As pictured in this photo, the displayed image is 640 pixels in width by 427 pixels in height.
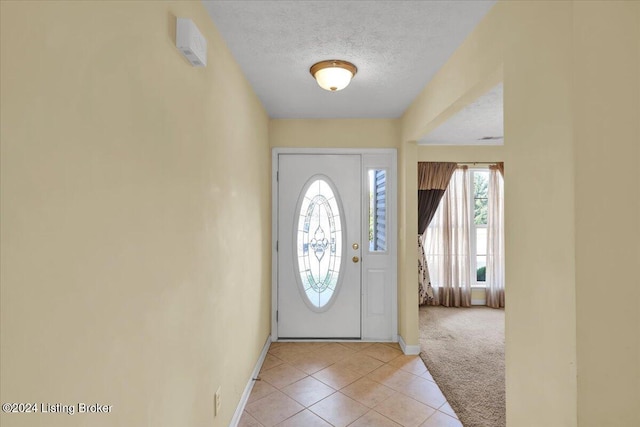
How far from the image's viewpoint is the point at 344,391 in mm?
2707

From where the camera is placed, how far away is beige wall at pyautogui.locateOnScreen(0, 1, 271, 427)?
0.66 m

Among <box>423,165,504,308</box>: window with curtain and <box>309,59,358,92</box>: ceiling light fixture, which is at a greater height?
<box>309,59,358,92</box>: ceiling light fixture

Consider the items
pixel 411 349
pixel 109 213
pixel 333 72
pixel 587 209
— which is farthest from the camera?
pixel 411 349

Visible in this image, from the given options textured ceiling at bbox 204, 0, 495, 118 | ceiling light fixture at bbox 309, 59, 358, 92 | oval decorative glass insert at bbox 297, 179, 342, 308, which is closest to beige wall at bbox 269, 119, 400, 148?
oval decorative glass insert at bbox 297, 179, 342, 308

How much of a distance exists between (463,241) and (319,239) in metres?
2.72

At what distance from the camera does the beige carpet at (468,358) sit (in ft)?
8.12

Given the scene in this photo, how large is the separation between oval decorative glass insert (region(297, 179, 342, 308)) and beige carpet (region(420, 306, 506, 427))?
126cm

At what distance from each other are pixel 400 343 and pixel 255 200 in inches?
89.0

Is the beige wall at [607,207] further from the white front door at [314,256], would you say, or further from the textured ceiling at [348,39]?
the white front door at [314,256]

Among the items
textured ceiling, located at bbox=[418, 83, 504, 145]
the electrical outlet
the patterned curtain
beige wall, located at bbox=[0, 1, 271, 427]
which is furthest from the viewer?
the patterned curtain

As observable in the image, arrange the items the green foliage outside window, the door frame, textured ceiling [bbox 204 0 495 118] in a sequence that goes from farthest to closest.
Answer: the green foliage outside window, the door frame, textured ceiling [bbox 204 0 495 118]

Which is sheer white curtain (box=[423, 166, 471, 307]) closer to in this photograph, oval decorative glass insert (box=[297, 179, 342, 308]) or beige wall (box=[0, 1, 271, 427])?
oval decorative glass insert (box=[297, 179, 342, 308])

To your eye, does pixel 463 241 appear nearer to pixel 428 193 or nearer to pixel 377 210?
pixel 428 193

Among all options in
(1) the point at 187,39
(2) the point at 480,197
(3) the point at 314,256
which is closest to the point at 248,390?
(3) the point at 314,256
